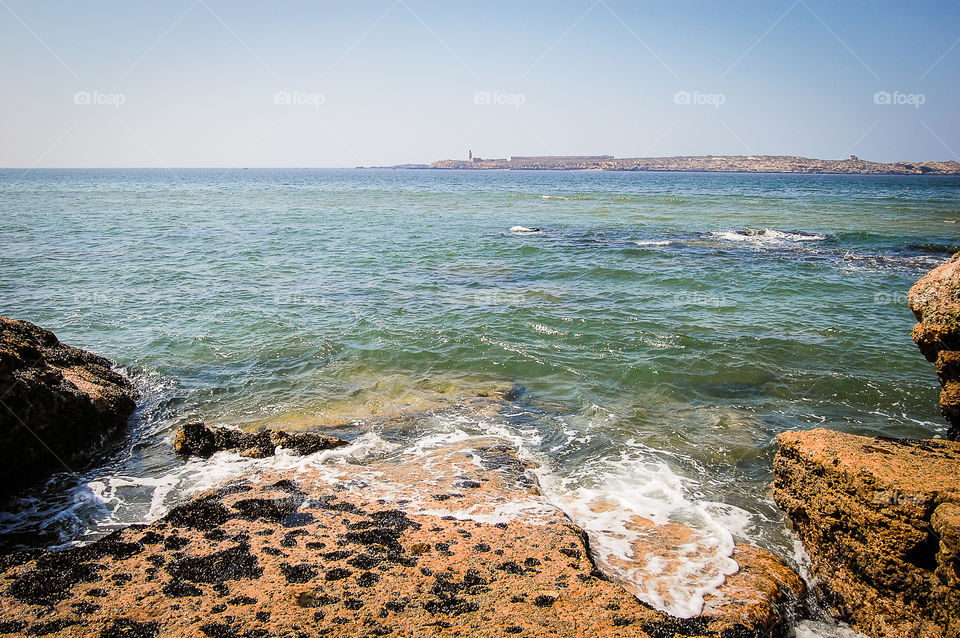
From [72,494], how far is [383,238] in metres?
23.4

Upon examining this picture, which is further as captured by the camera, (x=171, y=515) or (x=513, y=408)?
(x=513, y=408)

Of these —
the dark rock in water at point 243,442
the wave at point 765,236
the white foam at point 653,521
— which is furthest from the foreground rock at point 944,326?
the wave at point 765,236

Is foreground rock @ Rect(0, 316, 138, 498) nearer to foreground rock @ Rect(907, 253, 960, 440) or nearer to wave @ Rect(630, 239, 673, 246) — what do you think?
foreground rock @ Rect(907, 253, 960, 440)

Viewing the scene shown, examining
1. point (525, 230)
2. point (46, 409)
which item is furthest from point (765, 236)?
point (46, 409)

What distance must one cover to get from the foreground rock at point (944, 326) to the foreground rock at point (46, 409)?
1190cm

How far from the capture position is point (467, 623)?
3.88m

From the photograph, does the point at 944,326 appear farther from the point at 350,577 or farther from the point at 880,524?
the point at 350,577

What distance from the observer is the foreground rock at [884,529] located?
13.9 ft

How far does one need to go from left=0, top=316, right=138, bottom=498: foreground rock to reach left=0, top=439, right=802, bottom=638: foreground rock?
8.97 ft

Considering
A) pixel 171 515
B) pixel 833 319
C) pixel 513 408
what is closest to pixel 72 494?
pixel 171 515

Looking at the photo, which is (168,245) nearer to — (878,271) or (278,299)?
Answer: (278,299)

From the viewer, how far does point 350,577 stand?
14.4ft

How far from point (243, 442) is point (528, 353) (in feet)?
21.1

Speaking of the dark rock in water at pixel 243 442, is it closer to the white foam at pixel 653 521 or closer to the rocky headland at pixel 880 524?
the white foam at pixel 653 521
